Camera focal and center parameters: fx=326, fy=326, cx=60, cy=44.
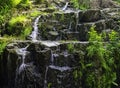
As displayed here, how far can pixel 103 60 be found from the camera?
36.8ft

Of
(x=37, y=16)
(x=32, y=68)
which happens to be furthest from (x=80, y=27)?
(x=32, y=68)

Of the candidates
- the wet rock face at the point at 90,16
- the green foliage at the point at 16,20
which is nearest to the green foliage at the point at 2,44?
the green foliage at the point at 16,20

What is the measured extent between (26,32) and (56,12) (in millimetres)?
2405

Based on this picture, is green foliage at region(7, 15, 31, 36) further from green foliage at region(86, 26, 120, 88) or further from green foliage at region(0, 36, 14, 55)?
green foliage at region(86, 26, 120, 88)

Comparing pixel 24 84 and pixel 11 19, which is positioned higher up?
pixel 11 19

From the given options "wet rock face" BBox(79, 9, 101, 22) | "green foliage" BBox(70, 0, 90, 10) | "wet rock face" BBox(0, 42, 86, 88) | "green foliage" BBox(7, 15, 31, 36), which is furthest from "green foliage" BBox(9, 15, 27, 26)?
"green foliage" BBox(70, 0, 90, 10)

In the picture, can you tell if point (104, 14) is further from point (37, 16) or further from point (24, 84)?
point (24, 84)

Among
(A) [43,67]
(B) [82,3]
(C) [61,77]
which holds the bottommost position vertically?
(C) [61,77]

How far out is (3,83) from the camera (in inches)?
469

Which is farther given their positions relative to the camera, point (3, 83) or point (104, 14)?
point (104, 14)

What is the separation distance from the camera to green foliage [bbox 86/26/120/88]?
10.9 meters

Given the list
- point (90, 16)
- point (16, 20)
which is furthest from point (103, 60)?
point (16, 20)

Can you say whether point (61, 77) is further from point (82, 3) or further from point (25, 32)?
point (82, 3)

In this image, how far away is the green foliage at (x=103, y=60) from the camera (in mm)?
10883
